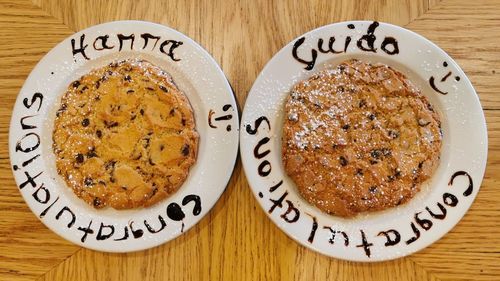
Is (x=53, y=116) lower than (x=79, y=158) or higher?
higher

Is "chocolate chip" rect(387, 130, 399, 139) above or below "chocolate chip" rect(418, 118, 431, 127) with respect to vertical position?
below

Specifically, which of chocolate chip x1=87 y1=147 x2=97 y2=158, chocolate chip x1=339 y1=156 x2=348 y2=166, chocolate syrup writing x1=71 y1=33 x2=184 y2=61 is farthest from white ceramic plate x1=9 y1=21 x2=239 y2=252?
chocolate chip x1=339 y1=156 x2=348 y2=166

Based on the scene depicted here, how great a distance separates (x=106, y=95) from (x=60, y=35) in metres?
0.29

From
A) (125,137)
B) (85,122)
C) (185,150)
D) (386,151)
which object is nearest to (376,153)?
(386,151)

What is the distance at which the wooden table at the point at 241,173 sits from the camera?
Result: 4.15ft

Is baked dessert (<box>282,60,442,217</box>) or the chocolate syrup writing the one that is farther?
the chocolate syrup writing

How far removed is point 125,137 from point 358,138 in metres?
0.60

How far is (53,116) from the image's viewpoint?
136 centimetres

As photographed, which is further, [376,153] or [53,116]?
[53,116]

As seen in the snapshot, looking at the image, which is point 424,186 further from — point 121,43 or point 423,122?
point 121,43

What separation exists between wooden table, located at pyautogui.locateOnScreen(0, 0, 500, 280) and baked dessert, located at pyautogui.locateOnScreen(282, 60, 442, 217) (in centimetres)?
16

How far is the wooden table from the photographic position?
1264 mm

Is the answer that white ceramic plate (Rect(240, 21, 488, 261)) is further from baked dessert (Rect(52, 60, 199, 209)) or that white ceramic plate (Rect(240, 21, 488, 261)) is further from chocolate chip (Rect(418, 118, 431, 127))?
baked dessert (Rect(52, 60, 199, 209))

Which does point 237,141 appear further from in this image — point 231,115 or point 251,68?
point 251,68
